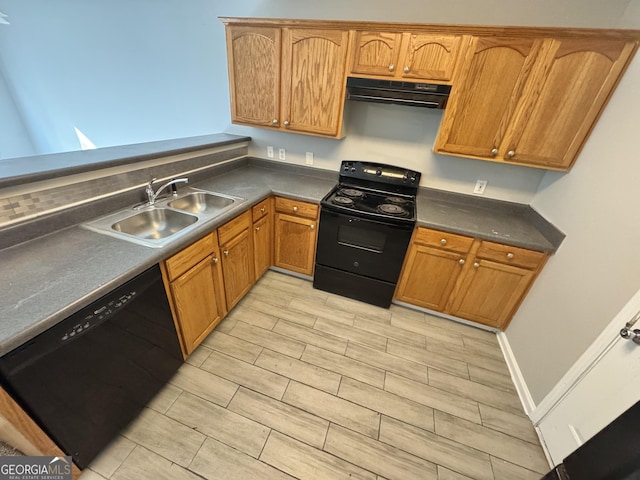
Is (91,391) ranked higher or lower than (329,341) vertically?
higher

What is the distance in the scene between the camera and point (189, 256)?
56.4 inches

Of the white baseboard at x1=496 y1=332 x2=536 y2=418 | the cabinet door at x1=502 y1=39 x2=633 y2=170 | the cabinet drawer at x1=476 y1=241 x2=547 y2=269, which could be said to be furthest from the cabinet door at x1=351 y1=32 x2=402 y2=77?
the white baseboard at x1=496 y1=332 x2=536 y2=418

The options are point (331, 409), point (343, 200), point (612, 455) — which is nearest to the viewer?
point (612, 455)

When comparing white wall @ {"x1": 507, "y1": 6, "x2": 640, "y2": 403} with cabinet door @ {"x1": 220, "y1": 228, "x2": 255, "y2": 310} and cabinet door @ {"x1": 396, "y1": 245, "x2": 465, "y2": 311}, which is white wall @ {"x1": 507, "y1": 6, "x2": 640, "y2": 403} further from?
cabinet door @ {"x1": 220, "y1": 228, "x2": 255, "y2": 310}

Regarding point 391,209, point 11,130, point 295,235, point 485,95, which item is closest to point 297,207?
point 295,235

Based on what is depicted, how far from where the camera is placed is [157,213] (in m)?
1.68

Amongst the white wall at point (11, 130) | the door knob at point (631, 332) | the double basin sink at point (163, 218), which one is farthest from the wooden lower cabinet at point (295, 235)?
the white wall at point (11, 130)

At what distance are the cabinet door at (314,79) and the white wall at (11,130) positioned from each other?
415 centimetres

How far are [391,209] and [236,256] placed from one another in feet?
4.24

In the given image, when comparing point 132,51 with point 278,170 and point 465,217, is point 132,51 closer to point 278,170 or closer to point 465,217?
point 278,170

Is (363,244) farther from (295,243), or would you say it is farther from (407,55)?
(407,55)

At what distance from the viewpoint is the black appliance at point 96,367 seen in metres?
0.87

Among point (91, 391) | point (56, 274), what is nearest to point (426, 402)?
point (91, 391)

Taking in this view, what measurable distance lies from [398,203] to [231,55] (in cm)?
185
